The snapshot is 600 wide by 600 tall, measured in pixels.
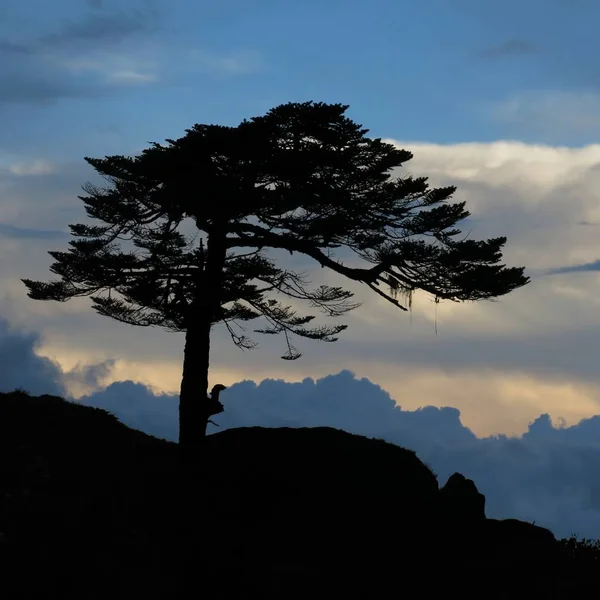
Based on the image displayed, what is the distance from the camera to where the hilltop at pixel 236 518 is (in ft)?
57.1

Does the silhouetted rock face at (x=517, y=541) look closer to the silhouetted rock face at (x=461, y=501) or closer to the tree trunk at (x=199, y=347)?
the silhouetted rock face at (x=461, y=501)

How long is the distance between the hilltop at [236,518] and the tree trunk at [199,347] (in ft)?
2.37

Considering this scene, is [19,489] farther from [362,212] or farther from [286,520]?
[362,212]

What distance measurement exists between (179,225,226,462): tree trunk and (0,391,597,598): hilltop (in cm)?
72

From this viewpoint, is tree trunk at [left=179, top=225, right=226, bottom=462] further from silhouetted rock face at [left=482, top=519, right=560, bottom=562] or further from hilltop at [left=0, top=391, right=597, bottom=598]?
silhouetted rock face at [left=482, top=519, right=560, bottom=562]

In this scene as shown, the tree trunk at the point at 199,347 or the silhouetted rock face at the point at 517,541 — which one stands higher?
the tree trunk at the point at 199,347

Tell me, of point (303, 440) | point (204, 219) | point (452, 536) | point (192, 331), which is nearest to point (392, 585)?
point (452, 536)

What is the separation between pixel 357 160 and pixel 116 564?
1274 cm

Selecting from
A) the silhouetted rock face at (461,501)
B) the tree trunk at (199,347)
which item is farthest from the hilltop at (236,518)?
the tree trunk at (199,347)

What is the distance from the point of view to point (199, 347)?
24.5 metres

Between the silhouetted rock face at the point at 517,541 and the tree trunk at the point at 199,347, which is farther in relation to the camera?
the tree trunk at the point at 199,347

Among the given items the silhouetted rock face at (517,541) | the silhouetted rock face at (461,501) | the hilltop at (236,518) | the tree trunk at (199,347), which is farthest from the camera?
the tree trunk at (199,347)

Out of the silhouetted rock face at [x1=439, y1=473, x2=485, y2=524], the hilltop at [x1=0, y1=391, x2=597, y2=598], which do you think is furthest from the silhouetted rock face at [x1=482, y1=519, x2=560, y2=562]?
the silhouetted rock face at [x1=439, y1=473, x2=485, y2=524]

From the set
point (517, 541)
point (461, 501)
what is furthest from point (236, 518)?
point (517, 541)
